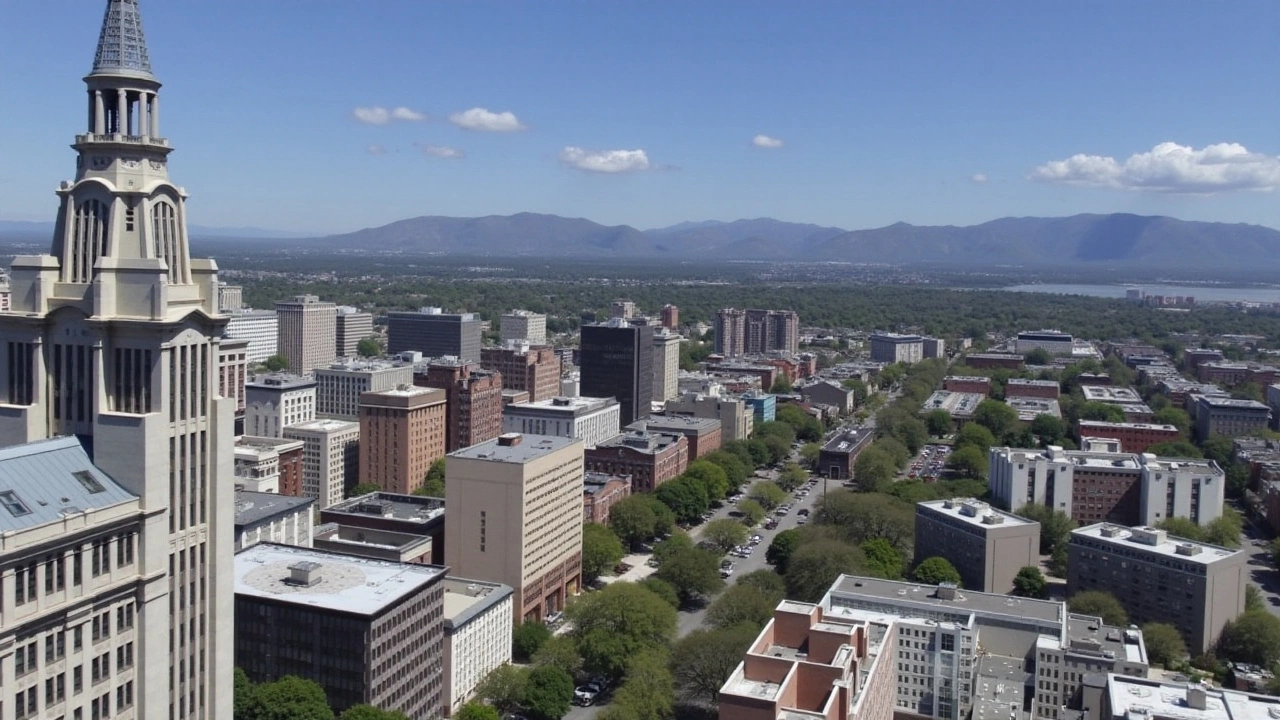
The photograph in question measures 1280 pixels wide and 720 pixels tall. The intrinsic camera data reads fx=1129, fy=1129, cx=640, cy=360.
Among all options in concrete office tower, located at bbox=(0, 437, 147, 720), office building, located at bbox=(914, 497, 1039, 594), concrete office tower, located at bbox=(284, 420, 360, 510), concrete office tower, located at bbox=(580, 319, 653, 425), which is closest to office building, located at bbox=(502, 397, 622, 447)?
concrete office tower, located at bbox=(580, 319, 653, 425)

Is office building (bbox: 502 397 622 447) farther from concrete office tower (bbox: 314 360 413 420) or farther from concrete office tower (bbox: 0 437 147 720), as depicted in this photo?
concrete office tower (bbox: 0 437 147 720)

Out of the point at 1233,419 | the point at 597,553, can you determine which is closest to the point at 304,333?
the point at 597,553

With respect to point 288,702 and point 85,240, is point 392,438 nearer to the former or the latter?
point 288,702

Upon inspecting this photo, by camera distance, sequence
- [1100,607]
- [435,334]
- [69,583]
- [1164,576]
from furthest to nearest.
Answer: [435,334]
[1164,576]
[1100,607]
[69,583]

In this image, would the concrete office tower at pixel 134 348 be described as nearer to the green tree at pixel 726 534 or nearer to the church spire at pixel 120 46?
the church spire at pixel 120 46

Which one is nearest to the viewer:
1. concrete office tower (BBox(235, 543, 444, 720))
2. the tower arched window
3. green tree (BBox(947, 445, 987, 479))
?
the tower arched window

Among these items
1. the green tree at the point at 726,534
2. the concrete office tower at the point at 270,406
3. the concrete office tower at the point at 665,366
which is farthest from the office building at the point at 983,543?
the concrete office tower at the point at 665,366
